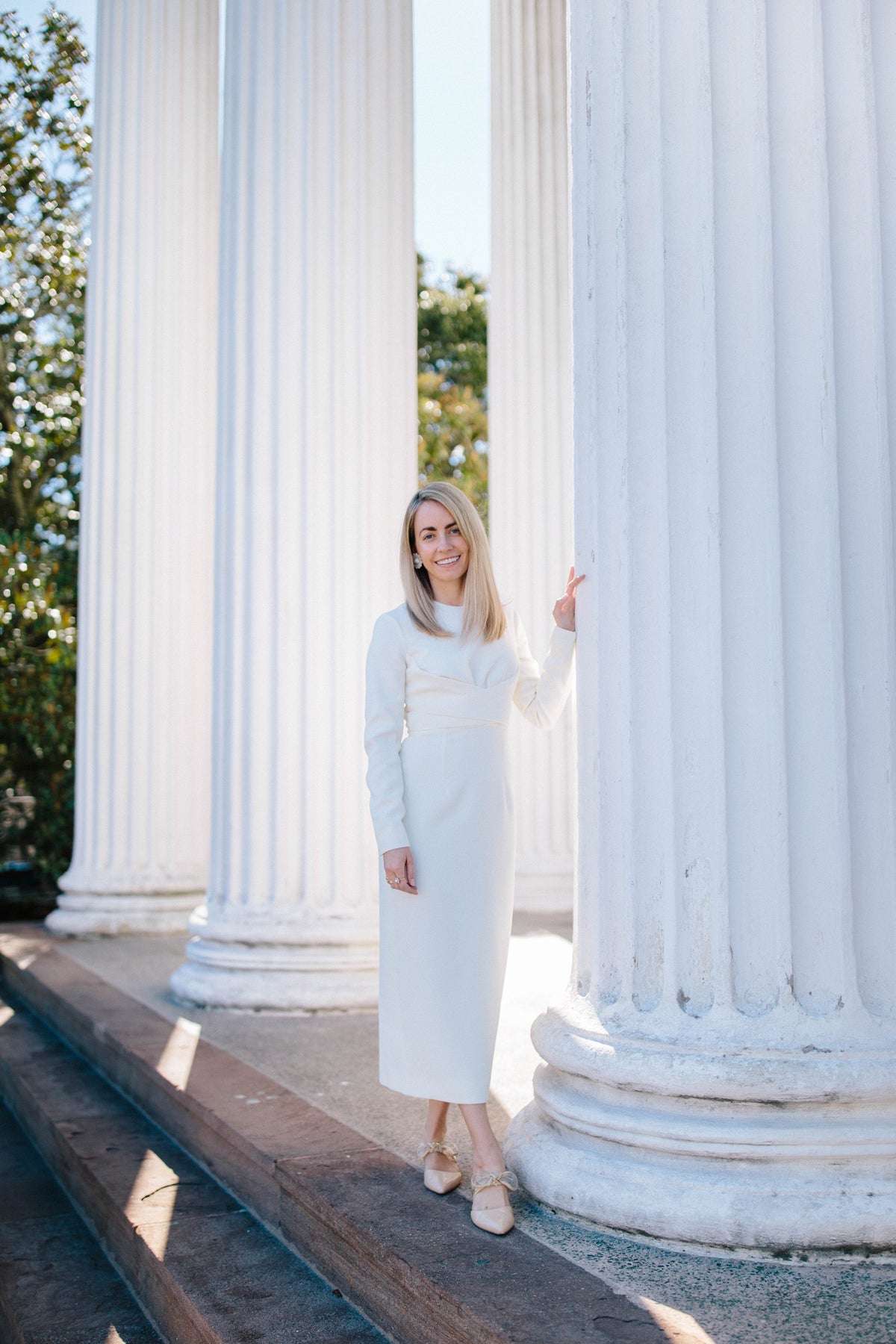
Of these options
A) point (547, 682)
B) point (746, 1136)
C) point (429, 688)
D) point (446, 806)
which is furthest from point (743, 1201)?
point (429, 688)

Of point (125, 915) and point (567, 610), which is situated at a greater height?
point (567, 610)

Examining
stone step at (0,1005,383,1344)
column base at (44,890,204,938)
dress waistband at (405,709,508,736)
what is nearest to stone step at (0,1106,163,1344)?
stone step at (0,1005,383,1344)

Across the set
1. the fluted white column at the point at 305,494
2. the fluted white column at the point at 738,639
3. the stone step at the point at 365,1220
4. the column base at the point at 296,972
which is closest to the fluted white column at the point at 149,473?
Result: the fluted white column at the point at 305,494

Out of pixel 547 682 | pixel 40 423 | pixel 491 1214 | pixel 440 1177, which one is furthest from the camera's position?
pixel 40 423

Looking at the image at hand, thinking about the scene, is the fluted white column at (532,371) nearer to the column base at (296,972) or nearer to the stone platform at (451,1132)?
the stone platform at (451,1132)

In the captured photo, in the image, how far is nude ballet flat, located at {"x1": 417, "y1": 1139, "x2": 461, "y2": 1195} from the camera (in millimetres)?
6859

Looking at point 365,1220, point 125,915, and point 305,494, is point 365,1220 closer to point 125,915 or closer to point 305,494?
point 305,494

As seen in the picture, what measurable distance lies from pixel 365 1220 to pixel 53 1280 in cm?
302

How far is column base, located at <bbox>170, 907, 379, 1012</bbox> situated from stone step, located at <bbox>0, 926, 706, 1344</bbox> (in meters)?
0.81

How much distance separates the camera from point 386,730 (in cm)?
724

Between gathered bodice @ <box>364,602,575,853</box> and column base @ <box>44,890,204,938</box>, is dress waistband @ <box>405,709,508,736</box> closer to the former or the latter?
gathered bodice @ <box>364,602,575,853</box>

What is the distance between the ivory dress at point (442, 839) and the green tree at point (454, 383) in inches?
1376

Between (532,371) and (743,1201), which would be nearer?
(743,1201)

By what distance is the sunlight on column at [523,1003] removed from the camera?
9141mm
